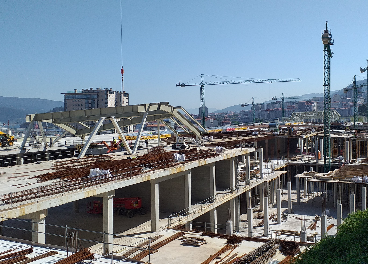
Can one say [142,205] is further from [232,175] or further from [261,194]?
[261,194]

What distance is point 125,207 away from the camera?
27781 mm

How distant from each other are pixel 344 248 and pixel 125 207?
17303 millimetres

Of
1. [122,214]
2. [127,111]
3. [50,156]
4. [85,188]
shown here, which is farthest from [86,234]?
[50,156]

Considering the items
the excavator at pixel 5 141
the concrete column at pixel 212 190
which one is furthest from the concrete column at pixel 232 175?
the excavator at pixel 5 141

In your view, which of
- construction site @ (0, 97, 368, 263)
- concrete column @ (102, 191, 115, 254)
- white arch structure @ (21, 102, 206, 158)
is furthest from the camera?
white arch structure @ (21, 102, 206, 158)

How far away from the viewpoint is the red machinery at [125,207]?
27.8 metres

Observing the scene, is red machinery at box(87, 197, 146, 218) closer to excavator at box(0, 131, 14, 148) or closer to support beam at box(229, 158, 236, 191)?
support beam at box(229, 158, 236, 191)

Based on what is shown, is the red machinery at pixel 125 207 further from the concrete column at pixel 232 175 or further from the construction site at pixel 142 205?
the concrete column at pixel 232 175

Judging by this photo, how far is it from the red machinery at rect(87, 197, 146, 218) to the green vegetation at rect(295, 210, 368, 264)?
15.4 metres

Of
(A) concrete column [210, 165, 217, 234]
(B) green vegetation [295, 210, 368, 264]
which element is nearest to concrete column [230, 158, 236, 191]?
(A) concrete column [210, 165, 217, 234]

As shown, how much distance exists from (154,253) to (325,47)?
166ft

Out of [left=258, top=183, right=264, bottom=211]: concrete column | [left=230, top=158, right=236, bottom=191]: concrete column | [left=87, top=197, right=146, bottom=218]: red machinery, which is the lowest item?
[left=258, top=183, right=264, bottom=211]: concrete column

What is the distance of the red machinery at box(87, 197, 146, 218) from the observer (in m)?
27.8

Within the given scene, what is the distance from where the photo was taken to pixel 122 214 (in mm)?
28109
